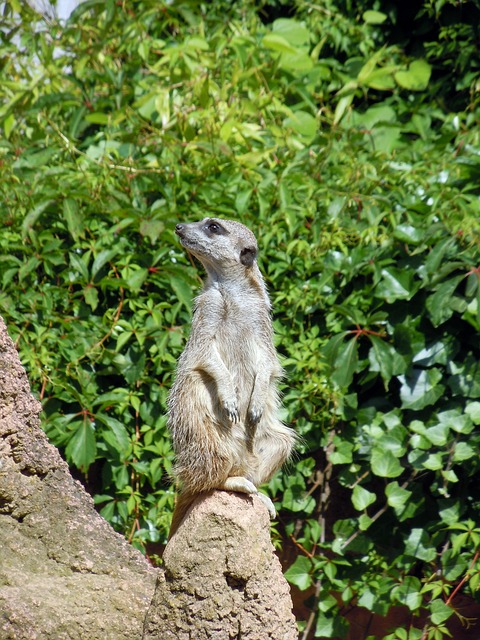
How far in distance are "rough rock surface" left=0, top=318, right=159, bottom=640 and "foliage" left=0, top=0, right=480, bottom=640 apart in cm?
103

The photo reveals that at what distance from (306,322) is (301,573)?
1207 millimetres

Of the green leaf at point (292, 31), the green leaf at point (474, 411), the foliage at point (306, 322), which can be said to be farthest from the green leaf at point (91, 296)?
the green leaf at point (292, 31)

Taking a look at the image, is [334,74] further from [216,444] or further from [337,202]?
[216,444]

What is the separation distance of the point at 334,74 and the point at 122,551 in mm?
4220

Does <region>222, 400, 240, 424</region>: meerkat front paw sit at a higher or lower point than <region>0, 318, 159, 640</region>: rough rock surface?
higher

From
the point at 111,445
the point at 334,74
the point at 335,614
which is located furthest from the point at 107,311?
the point at 334,74

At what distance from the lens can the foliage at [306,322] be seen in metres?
4.15

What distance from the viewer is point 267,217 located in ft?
15.0

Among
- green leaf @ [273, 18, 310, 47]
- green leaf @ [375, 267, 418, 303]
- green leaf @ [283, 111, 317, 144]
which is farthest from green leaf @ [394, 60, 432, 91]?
green leaf @ [375, 267, 418, 303]

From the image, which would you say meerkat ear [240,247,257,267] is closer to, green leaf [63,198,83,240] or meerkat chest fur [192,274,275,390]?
meerkat chest fur [192,274,275,390]

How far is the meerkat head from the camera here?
322 cm

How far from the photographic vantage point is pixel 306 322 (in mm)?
4477

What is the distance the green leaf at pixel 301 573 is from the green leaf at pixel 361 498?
1.18ft

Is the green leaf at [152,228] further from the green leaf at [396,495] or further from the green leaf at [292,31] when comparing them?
the green leaf at [292,31]
